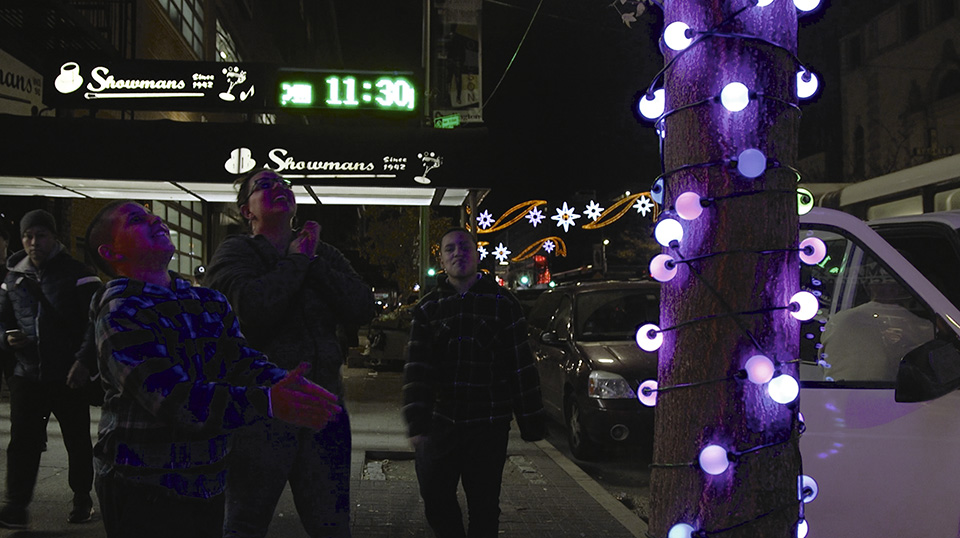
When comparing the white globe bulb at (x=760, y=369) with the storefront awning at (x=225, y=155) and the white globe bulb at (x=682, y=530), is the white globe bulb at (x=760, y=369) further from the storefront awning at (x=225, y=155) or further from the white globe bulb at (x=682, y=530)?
the storefront awning at (x=225, y=155)

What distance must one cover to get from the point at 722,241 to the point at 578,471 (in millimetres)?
5692

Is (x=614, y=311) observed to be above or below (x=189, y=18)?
below

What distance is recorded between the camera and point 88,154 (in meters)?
10.9

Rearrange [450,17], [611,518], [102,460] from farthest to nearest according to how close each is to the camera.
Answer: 1. [450,17]
2. [611,518]
3. [102,460]

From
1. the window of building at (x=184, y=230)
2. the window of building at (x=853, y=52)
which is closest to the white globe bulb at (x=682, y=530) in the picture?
the window of building at (x=184, y=230)

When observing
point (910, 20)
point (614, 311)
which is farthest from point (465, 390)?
point (910, 20)

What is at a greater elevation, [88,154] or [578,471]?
[88,154]

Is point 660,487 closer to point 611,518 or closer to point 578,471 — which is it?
point 611,518

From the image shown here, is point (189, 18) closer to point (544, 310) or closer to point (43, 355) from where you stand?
point (544, 310)

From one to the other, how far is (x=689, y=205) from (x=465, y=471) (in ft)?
8.24

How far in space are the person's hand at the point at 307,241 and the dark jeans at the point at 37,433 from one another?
9.25 feet

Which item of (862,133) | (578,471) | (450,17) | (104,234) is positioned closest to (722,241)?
(104,234)

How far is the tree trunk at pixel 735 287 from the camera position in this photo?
1.93m

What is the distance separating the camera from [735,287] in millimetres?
1935
